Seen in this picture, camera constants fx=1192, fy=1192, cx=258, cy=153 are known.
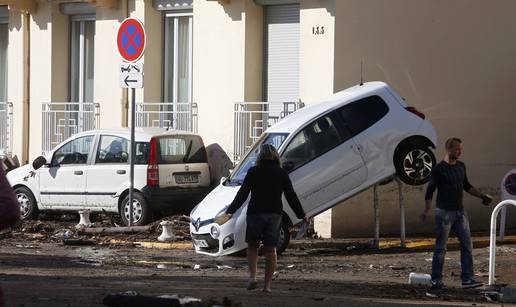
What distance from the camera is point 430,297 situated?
13367 mm

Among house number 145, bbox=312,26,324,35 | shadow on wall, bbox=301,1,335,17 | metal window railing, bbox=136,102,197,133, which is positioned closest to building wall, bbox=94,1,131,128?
metal window railing, bbox=136,102,197,133

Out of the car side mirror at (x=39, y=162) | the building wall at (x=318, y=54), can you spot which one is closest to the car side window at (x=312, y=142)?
the building wall at (x=318, y=54)

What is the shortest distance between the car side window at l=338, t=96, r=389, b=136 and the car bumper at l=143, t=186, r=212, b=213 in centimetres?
430

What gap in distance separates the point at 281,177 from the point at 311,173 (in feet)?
15.3

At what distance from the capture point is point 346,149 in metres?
17.9

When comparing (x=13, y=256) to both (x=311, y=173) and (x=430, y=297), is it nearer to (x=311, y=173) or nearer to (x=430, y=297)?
(x=311, y=173)

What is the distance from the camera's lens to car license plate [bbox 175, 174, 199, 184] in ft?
69.7

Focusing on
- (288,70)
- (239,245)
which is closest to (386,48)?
(288,70)

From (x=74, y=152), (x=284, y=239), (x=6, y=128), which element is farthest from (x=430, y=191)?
(x=6, y=128)

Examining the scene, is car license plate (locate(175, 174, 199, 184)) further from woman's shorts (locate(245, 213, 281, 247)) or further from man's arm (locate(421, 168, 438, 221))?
woman's shorts (locate(245, 213, 281, 247))

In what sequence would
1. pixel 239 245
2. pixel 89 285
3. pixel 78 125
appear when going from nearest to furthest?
1. pixel 89 285
2. pixel 239 245
3. pixel 78 125

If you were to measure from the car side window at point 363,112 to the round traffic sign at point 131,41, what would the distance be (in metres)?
3.68

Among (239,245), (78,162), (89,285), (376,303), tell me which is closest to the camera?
(376,303)

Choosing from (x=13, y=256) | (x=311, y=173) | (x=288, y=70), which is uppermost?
(x=288, y=70)
